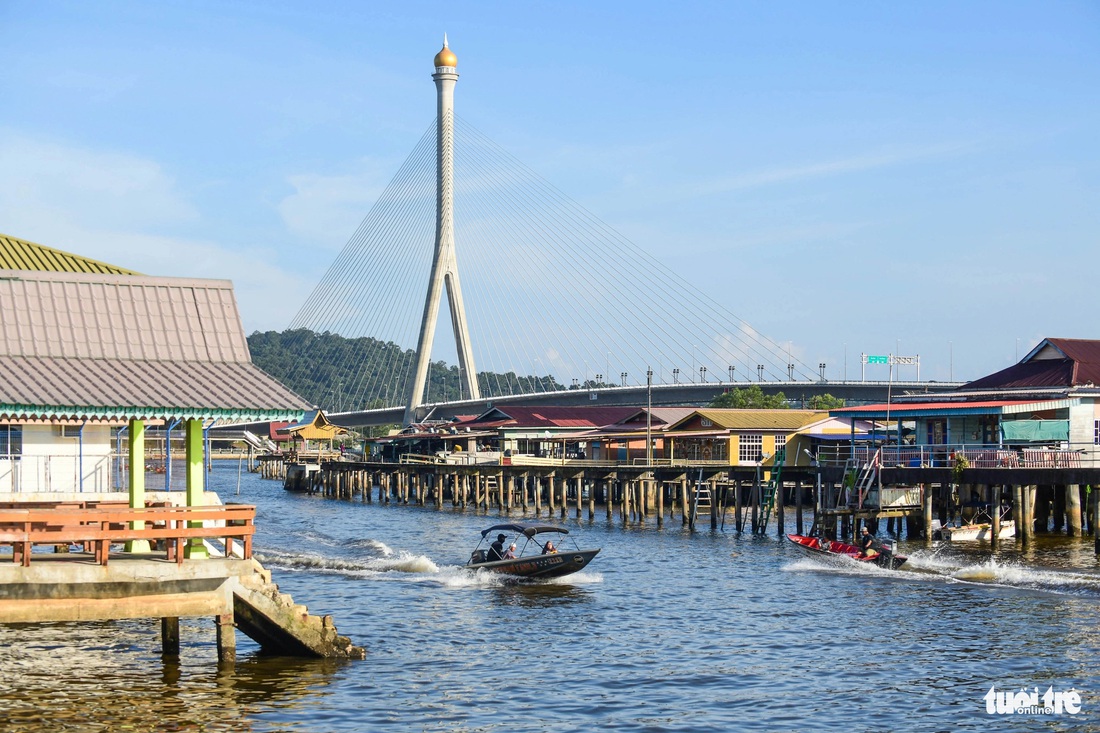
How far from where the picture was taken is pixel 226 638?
1972 cm

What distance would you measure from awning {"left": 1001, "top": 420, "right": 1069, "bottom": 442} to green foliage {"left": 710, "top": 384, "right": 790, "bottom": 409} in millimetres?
67996

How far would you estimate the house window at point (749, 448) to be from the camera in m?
69.2

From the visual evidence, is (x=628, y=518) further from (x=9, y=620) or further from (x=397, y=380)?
(x=397, y=380)

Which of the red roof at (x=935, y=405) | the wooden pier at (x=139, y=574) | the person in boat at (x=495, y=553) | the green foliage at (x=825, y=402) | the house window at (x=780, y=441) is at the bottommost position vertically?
the person in boat at (x=495, y=553)

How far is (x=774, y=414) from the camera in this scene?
7425cm

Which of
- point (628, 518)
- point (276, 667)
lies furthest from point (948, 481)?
point (276, 667)

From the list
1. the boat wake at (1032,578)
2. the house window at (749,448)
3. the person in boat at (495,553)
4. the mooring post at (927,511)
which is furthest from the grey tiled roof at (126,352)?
the house window at (749,448)

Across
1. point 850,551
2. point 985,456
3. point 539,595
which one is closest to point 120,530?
point 539,595

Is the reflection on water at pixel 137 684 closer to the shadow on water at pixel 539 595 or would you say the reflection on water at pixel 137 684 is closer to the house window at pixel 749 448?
the shadow on water at pixel 539 595

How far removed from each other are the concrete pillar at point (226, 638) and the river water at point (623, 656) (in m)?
0.42

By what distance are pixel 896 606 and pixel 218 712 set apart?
18.0 meters

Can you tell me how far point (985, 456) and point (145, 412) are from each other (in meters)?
34.0

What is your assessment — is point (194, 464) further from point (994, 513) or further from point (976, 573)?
point (994, 513)

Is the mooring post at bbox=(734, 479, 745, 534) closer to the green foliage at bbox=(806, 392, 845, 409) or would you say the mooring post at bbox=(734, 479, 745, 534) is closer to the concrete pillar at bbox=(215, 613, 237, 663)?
the concrete pillar at bbox=(215, 613, 237, 663)
